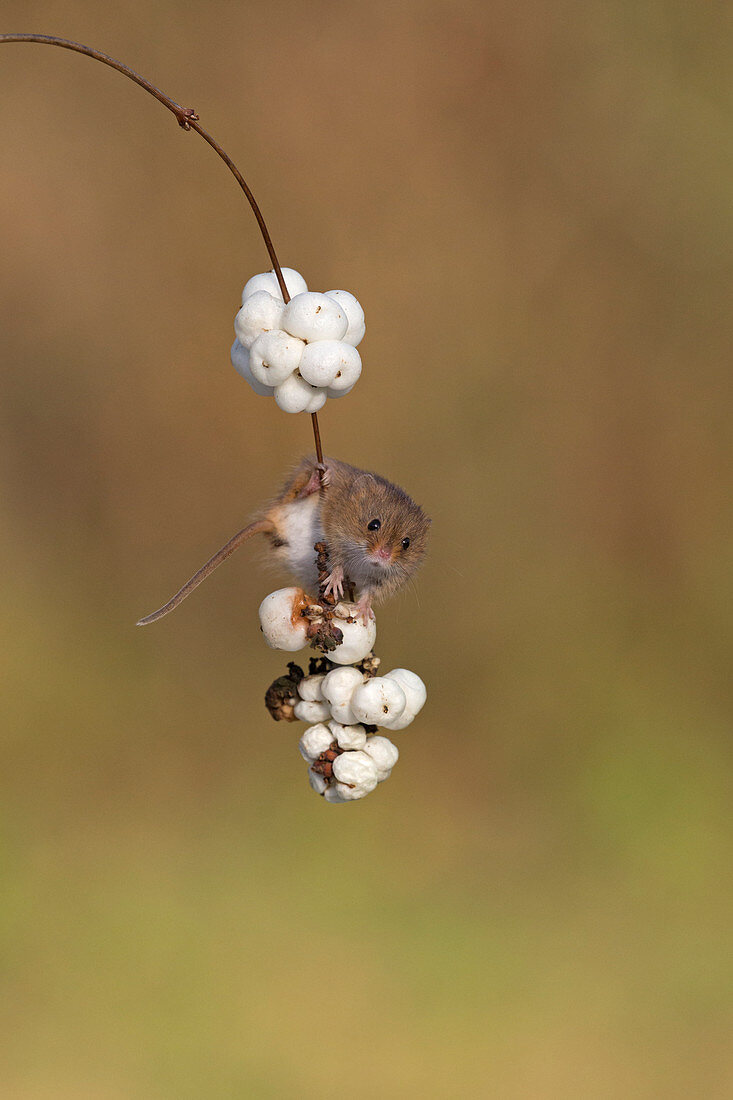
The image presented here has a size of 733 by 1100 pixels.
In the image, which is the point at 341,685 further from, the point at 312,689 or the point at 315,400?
the point at 315,400

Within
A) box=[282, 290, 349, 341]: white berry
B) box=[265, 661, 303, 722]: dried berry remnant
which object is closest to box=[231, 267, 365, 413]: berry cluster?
box=[282, 290, 349, 341]: white berry

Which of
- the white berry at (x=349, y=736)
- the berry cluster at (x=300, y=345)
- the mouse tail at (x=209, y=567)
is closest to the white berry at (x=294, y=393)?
the berry cluster at (x=300, y=345)

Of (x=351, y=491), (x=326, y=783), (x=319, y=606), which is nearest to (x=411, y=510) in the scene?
(x=351, y=491)

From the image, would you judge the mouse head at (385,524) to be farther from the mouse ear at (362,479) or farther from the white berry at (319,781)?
the white berry at (319,781)

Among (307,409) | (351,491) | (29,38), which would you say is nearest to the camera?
(29,38)

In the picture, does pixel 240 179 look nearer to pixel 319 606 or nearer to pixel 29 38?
pixel 29 38

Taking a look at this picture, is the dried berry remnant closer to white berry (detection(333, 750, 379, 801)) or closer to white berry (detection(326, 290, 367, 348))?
white berry (detection(333, 750, 379, 801))
